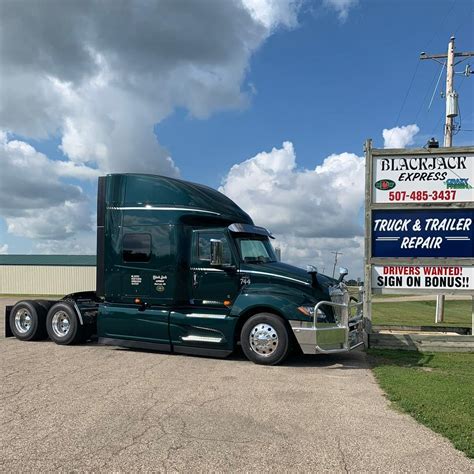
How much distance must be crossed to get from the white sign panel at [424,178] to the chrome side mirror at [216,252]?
→ 3.74m

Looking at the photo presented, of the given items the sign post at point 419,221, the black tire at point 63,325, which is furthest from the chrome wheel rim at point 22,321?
the sign post at point 419,221

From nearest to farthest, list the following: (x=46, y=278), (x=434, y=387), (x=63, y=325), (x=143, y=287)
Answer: (x=434, y=387) → (x=143, y=287) → (x=63, y=325) → (x=46, y=278)

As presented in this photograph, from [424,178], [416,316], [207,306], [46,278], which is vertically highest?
[424,178]

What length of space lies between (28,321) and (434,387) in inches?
334

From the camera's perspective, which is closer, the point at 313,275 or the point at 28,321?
the point at 313,275

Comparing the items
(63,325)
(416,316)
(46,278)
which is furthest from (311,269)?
(46,278)

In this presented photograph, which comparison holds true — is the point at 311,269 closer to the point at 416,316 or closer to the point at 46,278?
the point at 416,316

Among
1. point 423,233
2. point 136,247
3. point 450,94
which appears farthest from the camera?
point 450,94

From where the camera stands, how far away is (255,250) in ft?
30.4

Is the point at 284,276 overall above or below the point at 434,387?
above

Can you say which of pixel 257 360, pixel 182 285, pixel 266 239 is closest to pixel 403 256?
pixel 266 239

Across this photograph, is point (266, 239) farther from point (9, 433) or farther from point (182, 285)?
point (9, 433)

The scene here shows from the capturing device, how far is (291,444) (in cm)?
435

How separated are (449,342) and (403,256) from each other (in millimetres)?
1967
